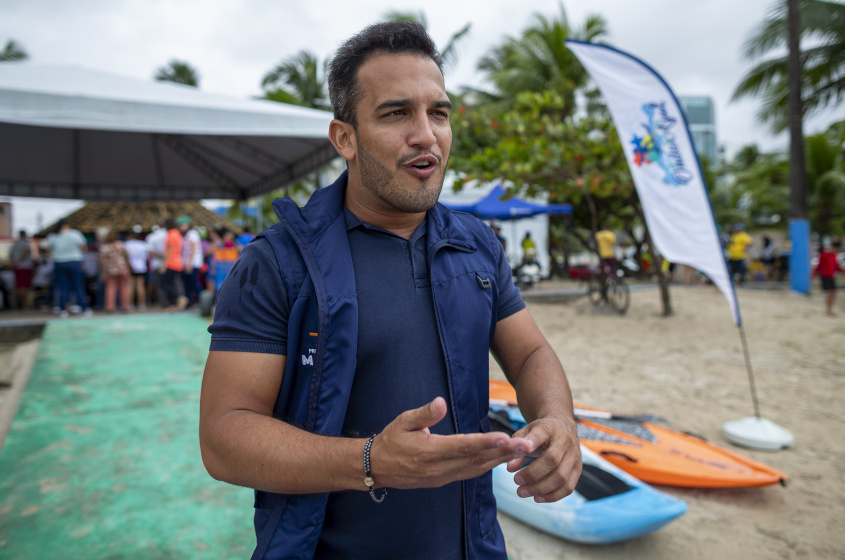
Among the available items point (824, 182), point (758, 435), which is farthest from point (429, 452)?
point (824, 182)

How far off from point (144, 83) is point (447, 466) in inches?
260

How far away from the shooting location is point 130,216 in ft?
46.0

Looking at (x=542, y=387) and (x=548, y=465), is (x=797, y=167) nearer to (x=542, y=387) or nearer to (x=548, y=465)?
(x=542, y=387)

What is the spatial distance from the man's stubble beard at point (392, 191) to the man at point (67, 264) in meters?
9.44

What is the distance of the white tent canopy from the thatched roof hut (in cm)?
270

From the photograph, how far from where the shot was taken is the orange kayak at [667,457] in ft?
10.9

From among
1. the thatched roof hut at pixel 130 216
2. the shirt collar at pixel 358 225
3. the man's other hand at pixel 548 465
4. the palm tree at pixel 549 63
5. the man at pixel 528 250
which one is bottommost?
the man's other hand at pixel 548 465

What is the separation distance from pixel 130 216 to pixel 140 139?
21.8 feet

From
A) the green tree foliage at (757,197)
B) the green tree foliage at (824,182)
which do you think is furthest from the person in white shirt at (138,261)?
the green tree foliage at (824,182)

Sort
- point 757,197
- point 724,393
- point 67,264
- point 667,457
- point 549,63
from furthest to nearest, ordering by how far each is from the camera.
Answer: point 757,197
point 549,63
point 67,264
point 724,393
point 667,457

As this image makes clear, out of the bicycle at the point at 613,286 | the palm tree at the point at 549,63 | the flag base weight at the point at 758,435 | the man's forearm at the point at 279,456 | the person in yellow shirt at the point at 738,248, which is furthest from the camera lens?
the palm tree at the point at 549,63

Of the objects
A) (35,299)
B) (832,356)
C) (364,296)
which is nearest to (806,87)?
(832,356)

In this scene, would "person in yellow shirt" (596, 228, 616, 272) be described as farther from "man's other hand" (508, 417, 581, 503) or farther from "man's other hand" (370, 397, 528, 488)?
"man's other hand" (370, 397, 528, 488)

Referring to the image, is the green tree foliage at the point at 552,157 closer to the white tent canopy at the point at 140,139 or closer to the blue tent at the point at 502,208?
the white tent canopy at the point at 140,139
